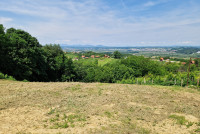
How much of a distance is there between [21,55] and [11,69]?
3.03 metres

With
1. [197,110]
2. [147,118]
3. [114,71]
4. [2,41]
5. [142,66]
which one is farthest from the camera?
[142,66]

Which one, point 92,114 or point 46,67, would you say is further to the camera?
point 46,67

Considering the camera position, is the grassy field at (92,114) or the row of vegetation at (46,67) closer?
the grassy field at (92,114)

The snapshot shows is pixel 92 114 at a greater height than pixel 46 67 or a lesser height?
lesser

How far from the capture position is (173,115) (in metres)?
10.2

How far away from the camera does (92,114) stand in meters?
9.82

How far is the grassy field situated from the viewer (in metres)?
7.86

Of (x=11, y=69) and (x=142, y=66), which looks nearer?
(x=11, y=69)

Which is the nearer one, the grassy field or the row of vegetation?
the grassy field

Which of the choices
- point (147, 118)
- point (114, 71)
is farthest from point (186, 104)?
point (114, 71)

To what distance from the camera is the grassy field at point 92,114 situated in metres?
7.86

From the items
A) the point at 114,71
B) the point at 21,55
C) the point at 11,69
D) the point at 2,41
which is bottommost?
the point at 114,71

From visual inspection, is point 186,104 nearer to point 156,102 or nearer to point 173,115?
point 156,102

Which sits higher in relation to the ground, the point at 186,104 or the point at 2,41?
the point at 2,41
